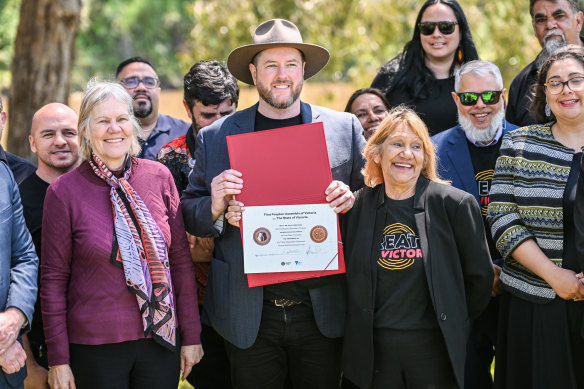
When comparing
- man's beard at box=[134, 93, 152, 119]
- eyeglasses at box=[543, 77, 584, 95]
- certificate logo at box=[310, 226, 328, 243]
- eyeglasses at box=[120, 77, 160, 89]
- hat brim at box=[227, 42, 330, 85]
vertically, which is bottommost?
certificate logo at box=[310, 226, 328, 243]

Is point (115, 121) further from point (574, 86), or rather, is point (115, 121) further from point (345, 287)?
point (574, 86)

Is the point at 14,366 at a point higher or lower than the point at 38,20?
lower

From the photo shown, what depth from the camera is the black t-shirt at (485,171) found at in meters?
4.42

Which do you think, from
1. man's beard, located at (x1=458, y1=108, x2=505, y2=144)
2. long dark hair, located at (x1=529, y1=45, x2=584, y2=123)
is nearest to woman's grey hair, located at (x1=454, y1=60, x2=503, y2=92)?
man's beard, located at (x1=458, y1=108, x2=505, y2=144)

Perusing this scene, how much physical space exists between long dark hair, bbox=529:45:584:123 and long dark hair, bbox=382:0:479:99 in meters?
1.26

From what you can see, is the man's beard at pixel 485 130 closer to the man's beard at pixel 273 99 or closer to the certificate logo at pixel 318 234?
the man's beard at pixel 273 99

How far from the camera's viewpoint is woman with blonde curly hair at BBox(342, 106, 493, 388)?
3.67 meters

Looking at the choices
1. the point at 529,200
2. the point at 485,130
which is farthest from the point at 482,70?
the point at 529,200

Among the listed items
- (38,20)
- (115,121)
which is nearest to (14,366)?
(115,121)

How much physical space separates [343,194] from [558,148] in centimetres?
135

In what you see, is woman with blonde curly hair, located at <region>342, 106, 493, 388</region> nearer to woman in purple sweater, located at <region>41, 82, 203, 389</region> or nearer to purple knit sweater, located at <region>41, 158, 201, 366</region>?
woman in purple sweater, located at <region>41, 82, 203, 389</region>

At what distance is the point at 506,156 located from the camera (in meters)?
4.06

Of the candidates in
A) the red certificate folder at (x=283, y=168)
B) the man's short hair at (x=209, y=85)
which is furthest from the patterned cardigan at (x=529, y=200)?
the man's short hair at (x=209, y=85)

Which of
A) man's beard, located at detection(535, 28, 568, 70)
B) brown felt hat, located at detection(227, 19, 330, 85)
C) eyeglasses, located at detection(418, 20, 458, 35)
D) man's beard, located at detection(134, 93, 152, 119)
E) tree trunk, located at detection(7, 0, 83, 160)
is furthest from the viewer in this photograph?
tree trunk, located at detection(7, 0, 83, 160)
